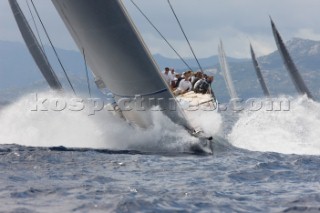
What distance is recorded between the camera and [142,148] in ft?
64.4

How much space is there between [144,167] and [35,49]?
62.7ft

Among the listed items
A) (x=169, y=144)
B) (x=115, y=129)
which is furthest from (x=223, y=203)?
(x=115, y=129)

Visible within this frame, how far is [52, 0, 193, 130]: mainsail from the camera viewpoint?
18.5m

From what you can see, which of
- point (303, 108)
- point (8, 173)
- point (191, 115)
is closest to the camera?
point (8, 173)

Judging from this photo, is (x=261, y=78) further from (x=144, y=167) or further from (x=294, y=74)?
(x=144, y=167)

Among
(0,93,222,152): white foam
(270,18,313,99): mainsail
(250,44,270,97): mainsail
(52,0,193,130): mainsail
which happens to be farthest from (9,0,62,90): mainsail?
(250,44,270,97): mainsail

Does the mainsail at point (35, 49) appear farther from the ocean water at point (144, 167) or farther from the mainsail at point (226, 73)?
the mainsail at point (226, 73)

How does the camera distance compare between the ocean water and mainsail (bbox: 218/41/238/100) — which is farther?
mainsail (bbox: 218/41/238/100)

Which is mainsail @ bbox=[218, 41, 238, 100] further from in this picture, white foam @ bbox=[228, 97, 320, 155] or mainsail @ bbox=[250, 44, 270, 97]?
white foam @ bbox=[228, 97, 320, 155]

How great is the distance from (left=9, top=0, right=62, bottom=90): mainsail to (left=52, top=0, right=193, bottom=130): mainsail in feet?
39.3

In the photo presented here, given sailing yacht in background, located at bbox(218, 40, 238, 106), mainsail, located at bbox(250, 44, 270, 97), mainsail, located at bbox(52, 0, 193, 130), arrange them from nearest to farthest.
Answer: mainsail, located at bbox(52, 0, 193, 130) < sailing yacht in background, located at bbox(218, 40, 238, 106) < mainsail, located at bbox(250, 44, 270, 97)

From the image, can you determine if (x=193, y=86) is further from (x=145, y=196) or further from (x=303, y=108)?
(x=303, y=108)

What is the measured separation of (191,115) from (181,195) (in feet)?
26.7

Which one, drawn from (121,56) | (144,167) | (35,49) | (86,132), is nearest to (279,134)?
(86,132)
